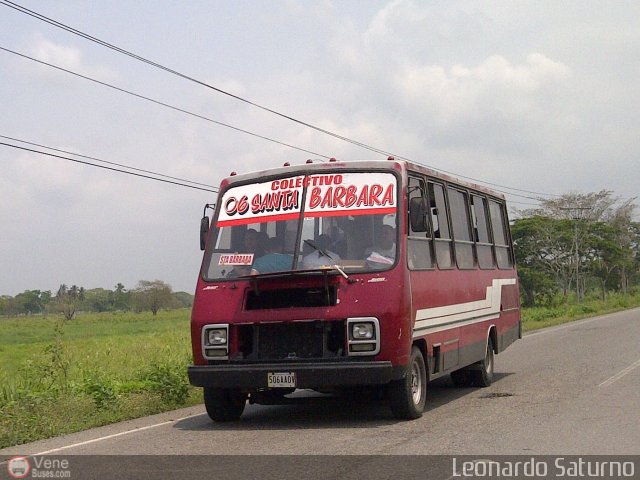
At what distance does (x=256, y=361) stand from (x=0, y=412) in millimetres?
3286

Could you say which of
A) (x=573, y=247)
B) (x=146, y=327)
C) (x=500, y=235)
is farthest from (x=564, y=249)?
(x=500, y=235)

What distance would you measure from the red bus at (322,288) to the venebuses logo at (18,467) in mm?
2192

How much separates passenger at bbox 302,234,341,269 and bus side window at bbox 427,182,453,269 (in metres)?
1.77

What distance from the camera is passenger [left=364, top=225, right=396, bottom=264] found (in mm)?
9883

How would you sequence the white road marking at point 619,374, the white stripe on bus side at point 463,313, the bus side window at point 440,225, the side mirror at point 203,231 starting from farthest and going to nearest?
the white road marking at point 619,374 → the bus side window at point 440,225 → the side mirror at point 203,231 → the white stripe on bus side at point 463,313

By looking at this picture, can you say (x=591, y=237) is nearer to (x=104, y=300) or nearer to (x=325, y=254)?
(x=325, y=254)

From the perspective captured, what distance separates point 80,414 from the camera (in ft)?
37.0

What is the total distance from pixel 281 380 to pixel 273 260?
54.3 inches

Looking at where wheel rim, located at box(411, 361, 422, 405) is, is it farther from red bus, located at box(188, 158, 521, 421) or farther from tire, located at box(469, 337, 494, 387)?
tire, located at box(469, 337, 494, 387)

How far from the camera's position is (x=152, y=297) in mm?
113688

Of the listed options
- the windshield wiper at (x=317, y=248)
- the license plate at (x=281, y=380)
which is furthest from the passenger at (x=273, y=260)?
the license plate at (x=281, y=380)

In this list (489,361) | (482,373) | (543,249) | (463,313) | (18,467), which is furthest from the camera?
(543,249)

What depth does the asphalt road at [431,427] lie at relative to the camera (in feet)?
26.6

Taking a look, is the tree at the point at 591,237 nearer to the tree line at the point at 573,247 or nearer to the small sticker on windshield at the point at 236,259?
the tree line at the point at 573,247
